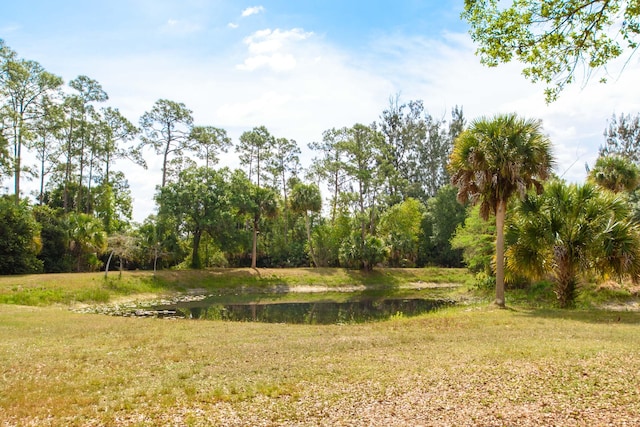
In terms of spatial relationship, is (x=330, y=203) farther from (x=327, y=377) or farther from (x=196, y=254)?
(x=327, y=377)

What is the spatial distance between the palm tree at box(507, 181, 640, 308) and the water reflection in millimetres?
5844

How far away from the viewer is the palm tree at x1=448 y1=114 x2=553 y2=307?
17.7m

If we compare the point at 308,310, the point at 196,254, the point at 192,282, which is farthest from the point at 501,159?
the point at 196,254

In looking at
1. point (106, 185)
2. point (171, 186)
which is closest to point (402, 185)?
point (171, 186)

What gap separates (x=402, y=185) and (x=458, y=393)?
175 feet

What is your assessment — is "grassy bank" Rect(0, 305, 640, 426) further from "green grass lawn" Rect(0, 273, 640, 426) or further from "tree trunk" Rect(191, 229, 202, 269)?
"tree trunk" Rect(191, 229, 202, 269)

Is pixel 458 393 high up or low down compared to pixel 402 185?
down

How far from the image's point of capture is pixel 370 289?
42094mm

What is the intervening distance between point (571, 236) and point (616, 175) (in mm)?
19711

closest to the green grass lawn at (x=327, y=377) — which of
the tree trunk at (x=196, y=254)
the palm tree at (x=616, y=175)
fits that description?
the palm tree at (x=616, y=175)

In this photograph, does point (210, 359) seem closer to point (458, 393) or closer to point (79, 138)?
point (458, 393)

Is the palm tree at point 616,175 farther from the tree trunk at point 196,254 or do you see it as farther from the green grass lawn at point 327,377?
the tree trunk at point 196,254

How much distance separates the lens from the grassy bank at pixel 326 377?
20.4 feet

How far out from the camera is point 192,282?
125 ft
